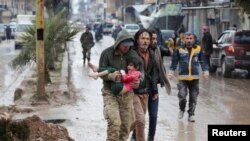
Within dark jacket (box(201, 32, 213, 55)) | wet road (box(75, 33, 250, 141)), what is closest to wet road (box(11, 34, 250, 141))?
wet road (box(75, 33, 250, 141))

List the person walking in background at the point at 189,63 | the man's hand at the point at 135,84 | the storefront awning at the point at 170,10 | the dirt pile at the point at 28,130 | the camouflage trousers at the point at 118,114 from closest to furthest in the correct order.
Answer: the dirt pile at the point at 28,130
the camouflage trousers at the point at 118,114
the man's hand at the point at 135,84
the person walking in background at the point at 189,63
the storefront awning at the point at 170,10

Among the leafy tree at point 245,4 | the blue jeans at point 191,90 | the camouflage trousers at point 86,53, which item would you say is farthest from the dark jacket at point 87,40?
the blue jeans at point 191,90

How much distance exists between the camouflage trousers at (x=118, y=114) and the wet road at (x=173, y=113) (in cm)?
217

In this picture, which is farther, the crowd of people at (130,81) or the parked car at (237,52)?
the parked car at (237,52)

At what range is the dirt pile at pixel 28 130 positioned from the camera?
24.7 ft

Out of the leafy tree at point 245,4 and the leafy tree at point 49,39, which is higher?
the leafy tree at point 245,4

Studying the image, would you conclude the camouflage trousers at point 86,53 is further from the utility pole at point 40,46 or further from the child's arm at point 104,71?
the child's arm at point 104,71

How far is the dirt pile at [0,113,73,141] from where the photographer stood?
7.54m

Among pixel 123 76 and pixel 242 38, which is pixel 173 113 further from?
pixel 242 38

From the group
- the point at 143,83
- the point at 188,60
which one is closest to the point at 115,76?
the point at 143,83

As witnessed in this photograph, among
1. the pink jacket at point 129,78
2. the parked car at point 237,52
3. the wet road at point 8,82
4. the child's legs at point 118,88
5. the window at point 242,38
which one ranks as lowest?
the wet road at point 8,82

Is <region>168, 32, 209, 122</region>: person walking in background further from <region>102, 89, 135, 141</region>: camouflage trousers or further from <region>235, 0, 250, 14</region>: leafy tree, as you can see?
<region>235, 0, 250, 14</region>: leafy tree

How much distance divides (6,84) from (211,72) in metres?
8.21

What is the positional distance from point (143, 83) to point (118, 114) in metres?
0.94
